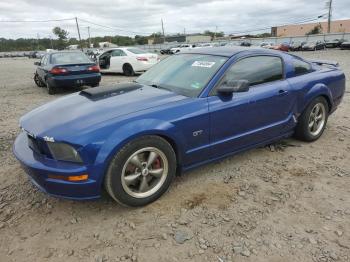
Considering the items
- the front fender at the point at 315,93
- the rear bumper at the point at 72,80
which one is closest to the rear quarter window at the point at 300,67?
the front fender at the point at 315,93

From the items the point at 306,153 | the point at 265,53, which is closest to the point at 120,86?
the point at 265,53

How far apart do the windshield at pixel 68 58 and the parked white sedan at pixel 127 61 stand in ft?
11.6

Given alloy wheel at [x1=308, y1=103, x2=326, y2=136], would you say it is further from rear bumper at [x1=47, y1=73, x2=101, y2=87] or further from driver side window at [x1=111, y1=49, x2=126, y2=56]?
driver side window at [x1=111, y1=49, x2=126, y2=56]

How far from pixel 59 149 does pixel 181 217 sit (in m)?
1.27

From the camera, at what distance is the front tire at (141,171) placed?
9.52ft

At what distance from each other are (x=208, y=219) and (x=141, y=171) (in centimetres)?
77

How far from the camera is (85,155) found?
274cm

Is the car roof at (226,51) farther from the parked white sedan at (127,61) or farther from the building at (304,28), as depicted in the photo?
the building at (304,28)

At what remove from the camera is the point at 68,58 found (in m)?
10.3

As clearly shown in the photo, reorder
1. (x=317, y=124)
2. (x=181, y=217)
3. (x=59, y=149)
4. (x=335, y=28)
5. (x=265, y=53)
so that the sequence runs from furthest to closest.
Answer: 1. (x=335, y=28)
2. (x=317, y=124)
3. (x=265, y=53)
4. (x=181, y=217)
5. (x=59, y=149)

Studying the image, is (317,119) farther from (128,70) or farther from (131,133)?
(128,70)

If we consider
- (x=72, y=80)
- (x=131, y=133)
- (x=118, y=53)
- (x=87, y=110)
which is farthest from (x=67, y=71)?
(x=131, y=133)

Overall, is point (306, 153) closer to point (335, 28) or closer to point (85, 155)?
point (85, 155)

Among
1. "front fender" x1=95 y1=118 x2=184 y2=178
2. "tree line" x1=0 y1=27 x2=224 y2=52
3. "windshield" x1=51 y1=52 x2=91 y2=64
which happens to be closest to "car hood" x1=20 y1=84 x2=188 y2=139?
"front fender" x1=95 y1=118 x2=184 y2=178
